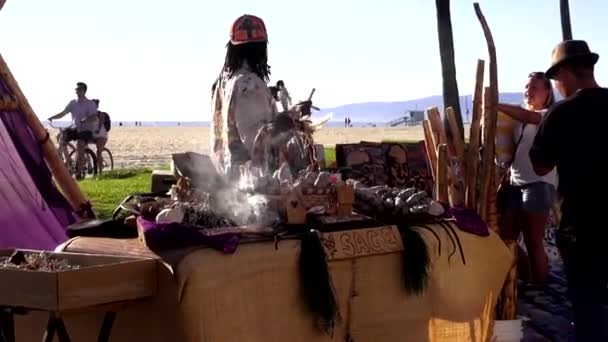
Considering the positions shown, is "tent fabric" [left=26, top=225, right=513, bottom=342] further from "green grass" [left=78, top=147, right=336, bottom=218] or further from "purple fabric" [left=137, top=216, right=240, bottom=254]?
"green grass" [left=78, top=147, right=336, bottom=218]

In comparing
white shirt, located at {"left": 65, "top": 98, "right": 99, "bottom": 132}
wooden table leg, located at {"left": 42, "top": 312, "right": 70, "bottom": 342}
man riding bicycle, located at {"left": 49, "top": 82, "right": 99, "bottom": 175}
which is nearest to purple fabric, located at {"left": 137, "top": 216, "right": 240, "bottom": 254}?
wooden table leg, located at {"left": 42, "top": 312, "right": 70, "bottom": 342}

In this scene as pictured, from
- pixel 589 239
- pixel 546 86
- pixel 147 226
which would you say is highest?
pixel 546 86

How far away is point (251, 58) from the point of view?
5172 mm

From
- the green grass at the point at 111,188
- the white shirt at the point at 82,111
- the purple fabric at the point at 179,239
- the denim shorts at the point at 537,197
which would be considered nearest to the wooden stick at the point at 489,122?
the denim shorts at the point at 537,197

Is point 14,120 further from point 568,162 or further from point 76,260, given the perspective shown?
point 568,162

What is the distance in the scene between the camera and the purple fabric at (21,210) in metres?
5.65

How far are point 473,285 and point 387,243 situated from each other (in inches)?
29.9

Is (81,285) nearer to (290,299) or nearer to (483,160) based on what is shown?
(290,299)

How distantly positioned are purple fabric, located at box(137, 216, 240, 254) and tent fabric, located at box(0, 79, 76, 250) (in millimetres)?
1830

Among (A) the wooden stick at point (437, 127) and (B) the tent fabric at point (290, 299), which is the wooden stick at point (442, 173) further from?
(B) the tent fabric at point (290, 299)

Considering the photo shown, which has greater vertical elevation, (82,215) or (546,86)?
(546,86)

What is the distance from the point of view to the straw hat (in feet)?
14.9

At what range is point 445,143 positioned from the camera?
20.0ft

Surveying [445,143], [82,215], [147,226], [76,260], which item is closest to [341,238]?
[147,226]
